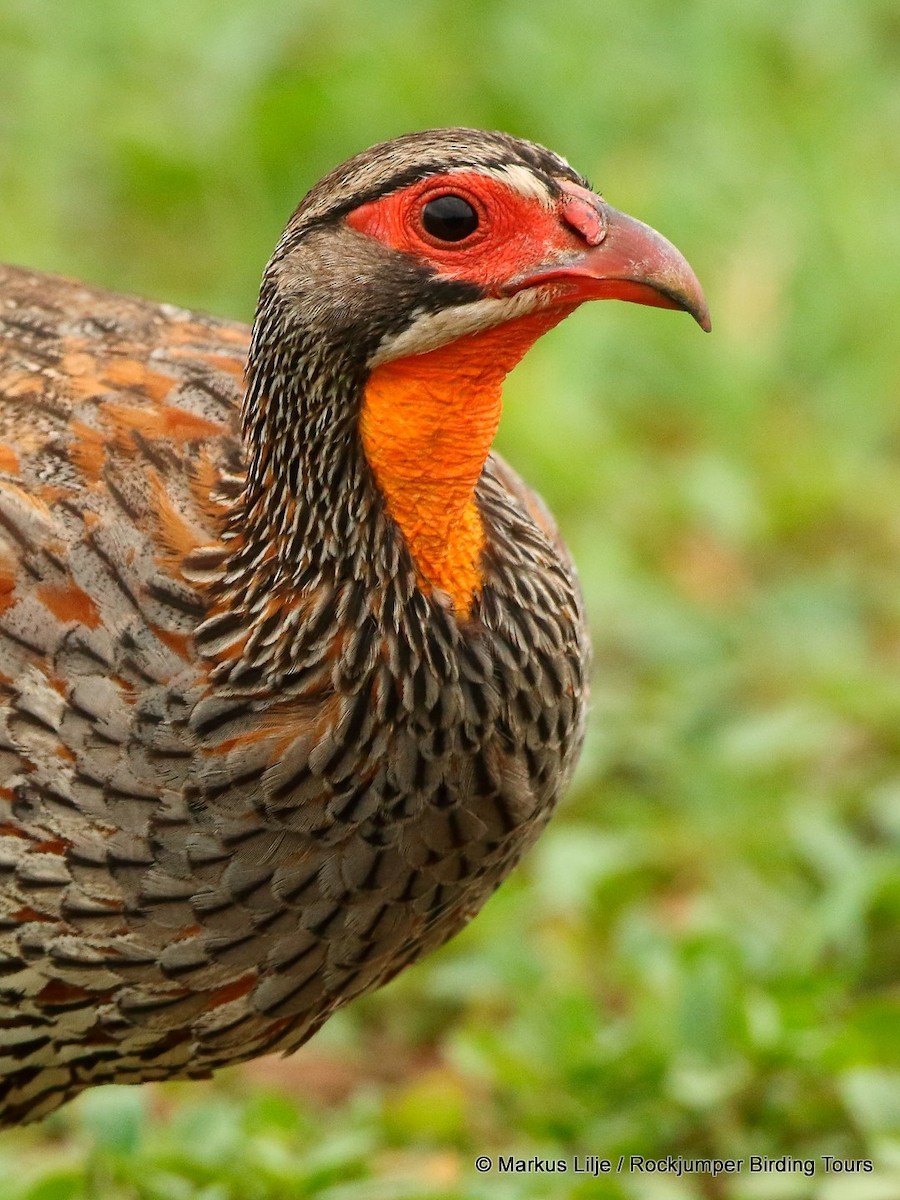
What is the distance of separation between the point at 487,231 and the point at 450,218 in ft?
0.21

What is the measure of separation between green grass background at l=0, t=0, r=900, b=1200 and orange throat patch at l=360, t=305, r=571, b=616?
1461mm

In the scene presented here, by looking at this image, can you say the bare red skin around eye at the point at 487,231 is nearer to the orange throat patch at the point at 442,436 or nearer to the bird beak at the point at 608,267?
the bird beak at the point at 608,267

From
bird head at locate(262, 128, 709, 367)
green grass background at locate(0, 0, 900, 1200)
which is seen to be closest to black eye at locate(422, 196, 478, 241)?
bird head at locate(262, 128, 709, 367)

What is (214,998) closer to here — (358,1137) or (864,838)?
(358,1137)

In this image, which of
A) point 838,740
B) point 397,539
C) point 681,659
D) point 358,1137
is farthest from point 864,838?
point 397,539

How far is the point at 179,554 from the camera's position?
386cm

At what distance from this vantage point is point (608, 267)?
3523mm

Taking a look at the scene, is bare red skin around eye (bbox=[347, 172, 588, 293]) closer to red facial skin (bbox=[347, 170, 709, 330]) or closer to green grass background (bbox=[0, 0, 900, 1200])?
red facial skin (bbox=[347, 170, 709, 330])

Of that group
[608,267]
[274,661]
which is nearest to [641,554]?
[274,661]

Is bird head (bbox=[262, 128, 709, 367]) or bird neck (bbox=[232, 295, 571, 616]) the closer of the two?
bird head (bbox=[262, 128, 709, 367])

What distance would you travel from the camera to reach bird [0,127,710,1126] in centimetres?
363

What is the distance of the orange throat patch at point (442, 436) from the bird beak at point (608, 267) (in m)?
0.08

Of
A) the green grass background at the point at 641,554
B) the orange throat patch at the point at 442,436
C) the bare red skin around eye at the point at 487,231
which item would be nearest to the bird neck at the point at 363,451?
the orange throat patch at the point at 442,436

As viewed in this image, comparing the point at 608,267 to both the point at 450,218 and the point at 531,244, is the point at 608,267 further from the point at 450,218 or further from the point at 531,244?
the point at 450,218
